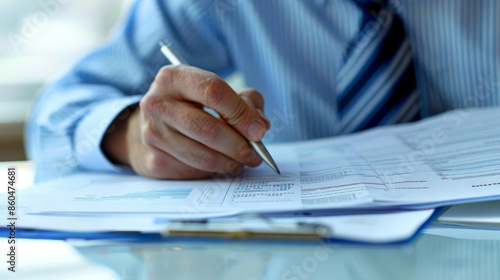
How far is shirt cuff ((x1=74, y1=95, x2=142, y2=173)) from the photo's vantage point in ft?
1.85

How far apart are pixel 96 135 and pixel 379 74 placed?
0.43 meters

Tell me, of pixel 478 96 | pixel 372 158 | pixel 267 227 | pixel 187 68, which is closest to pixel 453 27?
pixel 478 96

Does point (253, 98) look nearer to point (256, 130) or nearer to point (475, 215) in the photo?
point (256, 130)

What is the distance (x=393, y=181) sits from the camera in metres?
0.36

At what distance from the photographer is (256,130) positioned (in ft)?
1.36

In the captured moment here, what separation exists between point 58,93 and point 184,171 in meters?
0.39

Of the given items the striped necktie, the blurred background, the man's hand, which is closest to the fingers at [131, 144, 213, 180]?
the man's hand

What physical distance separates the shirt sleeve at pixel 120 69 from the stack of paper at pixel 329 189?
166mm

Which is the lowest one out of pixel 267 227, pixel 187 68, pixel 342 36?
pixel 267 227

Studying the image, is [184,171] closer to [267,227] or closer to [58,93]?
[267,227]

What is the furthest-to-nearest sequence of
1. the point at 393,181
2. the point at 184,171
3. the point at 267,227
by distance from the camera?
the point at 184,171 → the point at 393,181 → the point at 267,227

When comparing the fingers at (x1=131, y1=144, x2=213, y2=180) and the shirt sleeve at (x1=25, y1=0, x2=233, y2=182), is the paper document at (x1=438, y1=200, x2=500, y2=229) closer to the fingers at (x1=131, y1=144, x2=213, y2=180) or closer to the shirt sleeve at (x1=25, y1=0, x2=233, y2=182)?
the fingers at (x1=131, y1=144, x2=213, y2=180)

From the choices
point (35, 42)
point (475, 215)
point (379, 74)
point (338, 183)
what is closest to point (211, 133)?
point (338, 183)

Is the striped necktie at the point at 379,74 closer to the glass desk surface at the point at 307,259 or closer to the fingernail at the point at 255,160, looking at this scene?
the fingernail at the point at 255,160
